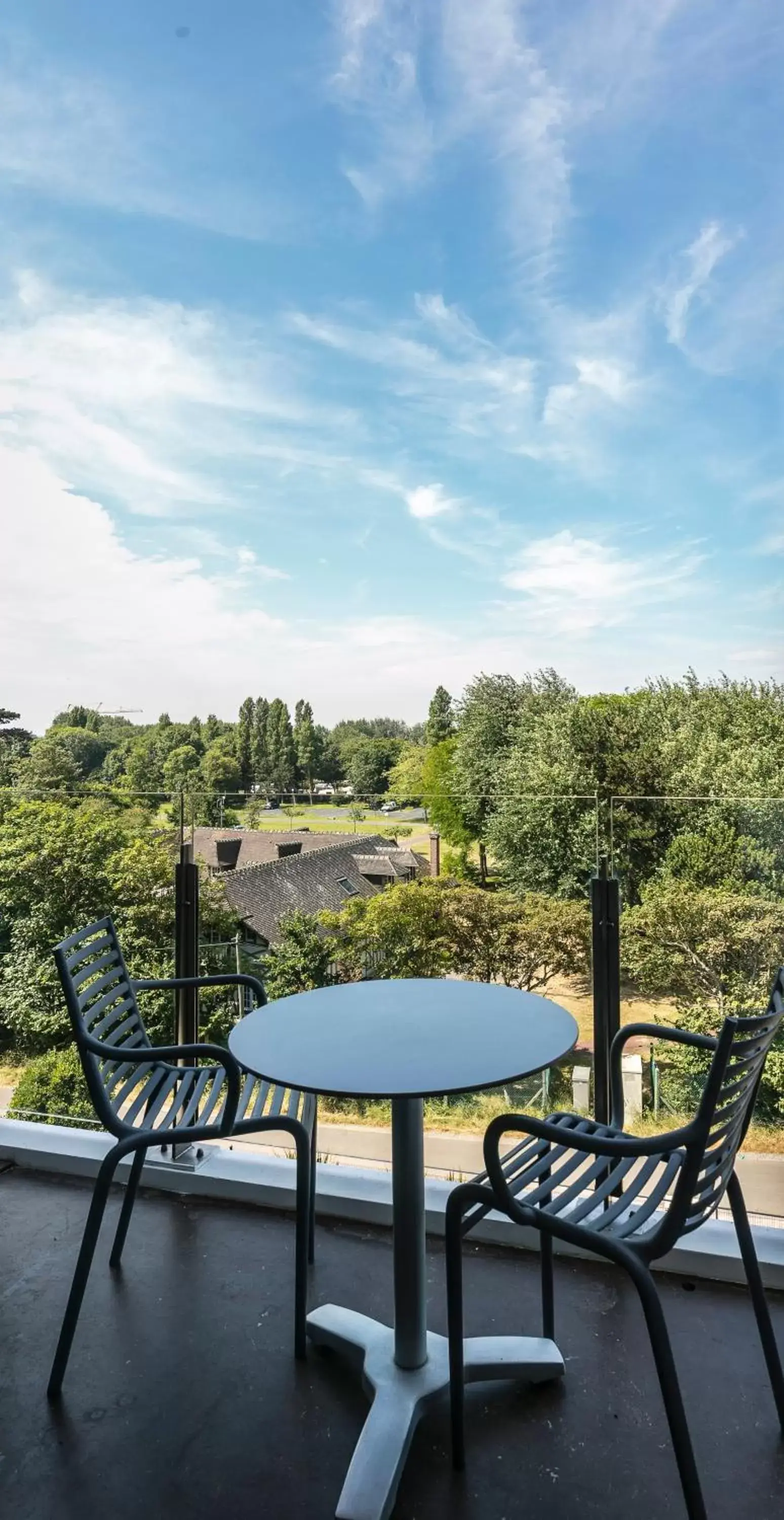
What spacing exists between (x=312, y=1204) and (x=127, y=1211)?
474 mm

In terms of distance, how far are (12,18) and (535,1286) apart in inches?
175

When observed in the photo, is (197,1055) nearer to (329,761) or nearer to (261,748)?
(329,761)

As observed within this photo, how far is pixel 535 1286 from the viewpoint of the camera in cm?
189

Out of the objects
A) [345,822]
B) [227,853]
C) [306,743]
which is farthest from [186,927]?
[306,743]

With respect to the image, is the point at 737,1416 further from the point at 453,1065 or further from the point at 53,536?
the point at 53,536

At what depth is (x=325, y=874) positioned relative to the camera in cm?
311

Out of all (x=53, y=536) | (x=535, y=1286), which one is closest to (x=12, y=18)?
(x=53, y=536)

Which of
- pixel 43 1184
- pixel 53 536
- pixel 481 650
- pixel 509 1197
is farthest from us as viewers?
pixel 481 650

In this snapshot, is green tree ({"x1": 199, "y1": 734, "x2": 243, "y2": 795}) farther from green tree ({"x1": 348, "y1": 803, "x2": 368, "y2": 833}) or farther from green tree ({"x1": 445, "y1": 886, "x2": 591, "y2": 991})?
green tree ({"x1": 445, "y1": 886, "x2": 591, "y2": 991})

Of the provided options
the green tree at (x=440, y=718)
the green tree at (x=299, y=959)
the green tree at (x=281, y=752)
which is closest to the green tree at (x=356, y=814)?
the green tree at (x=281, y=752)

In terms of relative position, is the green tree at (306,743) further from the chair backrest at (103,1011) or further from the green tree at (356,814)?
the chair backrest at (103,1011)

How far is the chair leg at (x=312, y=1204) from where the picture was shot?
67.6 inches

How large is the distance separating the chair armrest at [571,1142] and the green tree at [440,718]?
584cm

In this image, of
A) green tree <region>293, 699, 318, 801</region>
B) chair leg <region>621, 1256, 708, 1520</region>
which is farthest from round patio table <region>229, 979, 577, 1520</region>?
green tree <region>293, 699, 318, 801</region>
